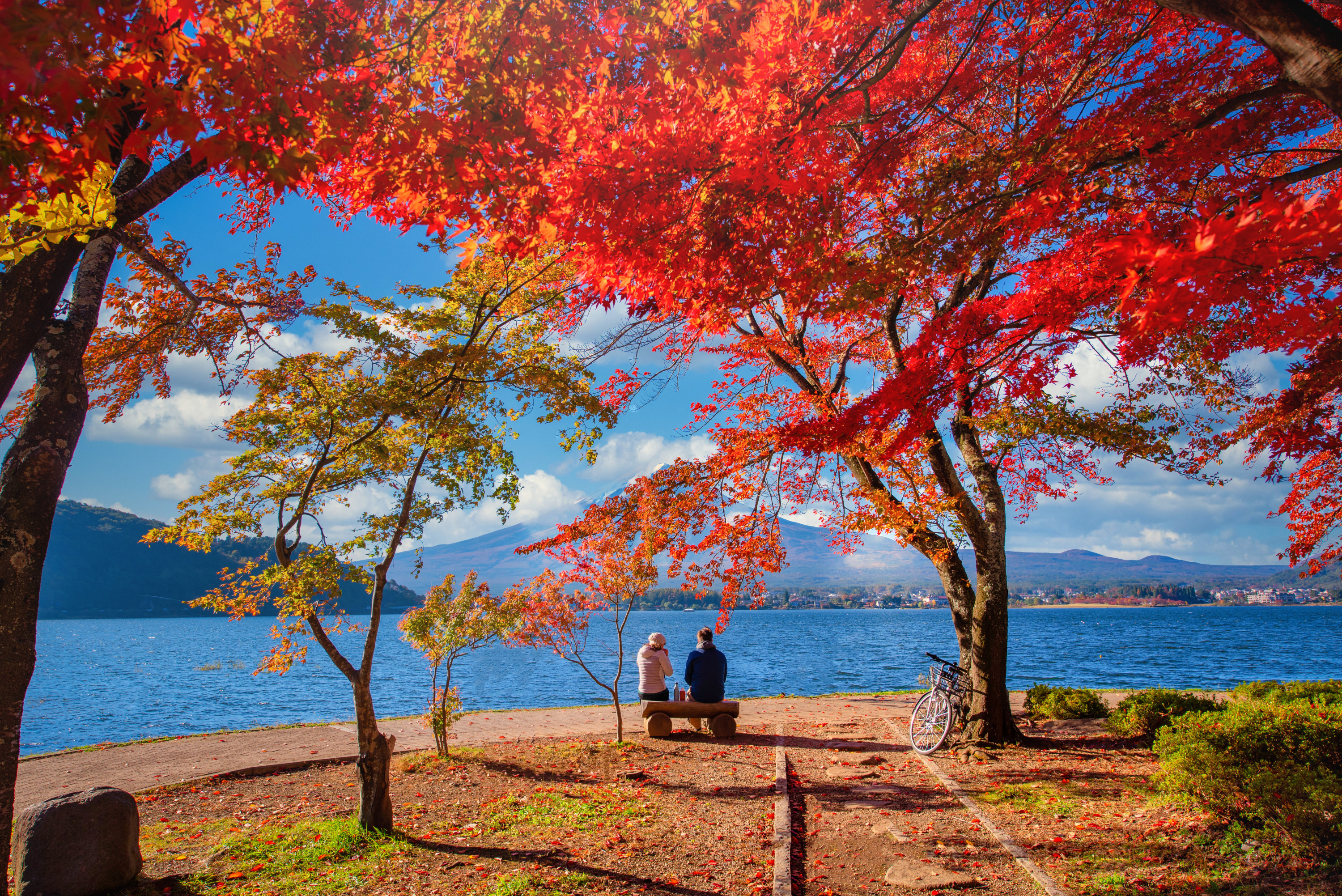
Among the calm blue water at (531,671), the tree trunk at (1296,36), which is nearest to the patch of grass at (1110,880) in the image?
the tree trunk at (1296,36)

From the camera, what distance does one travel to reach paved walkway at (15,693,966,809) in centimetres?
973

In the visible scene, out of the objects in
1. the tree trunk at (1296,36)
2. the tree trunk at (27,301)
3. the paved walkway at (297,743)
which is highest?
the tree trunk at (1296,36)

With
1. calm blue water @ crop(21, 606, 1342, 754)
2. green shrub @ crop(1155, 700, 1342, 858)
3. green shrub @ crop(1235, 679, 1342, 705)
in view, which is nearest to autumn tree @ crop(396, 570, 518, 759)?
green shrub @ crop(1155, 700, 1342, 858)

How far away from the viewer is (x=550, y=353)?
8336 mm

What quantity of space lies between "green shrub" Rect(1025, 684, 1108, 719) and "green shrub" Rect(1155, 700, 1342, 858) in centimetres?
511

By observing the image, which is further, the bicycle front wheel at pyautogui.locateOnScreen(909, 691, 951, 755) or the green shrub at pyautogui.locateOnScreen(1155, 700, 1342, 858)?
the bicycle front wheel at pyautogui.locateOnScreen(909, 691, 951, 755)

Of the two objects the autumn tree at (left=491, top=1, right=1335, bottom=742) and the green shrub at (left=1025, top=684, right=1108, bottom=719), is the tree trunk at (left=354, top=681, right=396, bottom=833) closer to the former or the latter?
the autumn tree at (left=491, top=1, right=1335, bottom=742)

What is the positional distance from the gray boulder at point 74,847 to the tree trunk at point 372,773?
1.82 meters

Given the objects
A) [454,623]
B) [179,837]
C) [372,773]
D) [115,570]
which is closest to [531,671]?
[454,623]

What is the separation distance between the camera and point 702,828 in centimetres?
612

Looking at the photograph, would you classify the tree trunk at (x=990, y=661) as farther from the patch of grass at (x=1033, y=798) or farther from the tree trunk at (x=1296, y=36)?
the tree trunk at (x=1296, y=36)

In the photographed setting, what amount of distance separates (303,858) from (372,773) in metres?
0.88

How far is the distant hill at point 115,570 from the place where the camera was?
148 m

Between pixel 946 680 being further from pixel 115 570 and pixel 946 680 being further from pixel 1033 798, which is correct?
pixel 115 570
